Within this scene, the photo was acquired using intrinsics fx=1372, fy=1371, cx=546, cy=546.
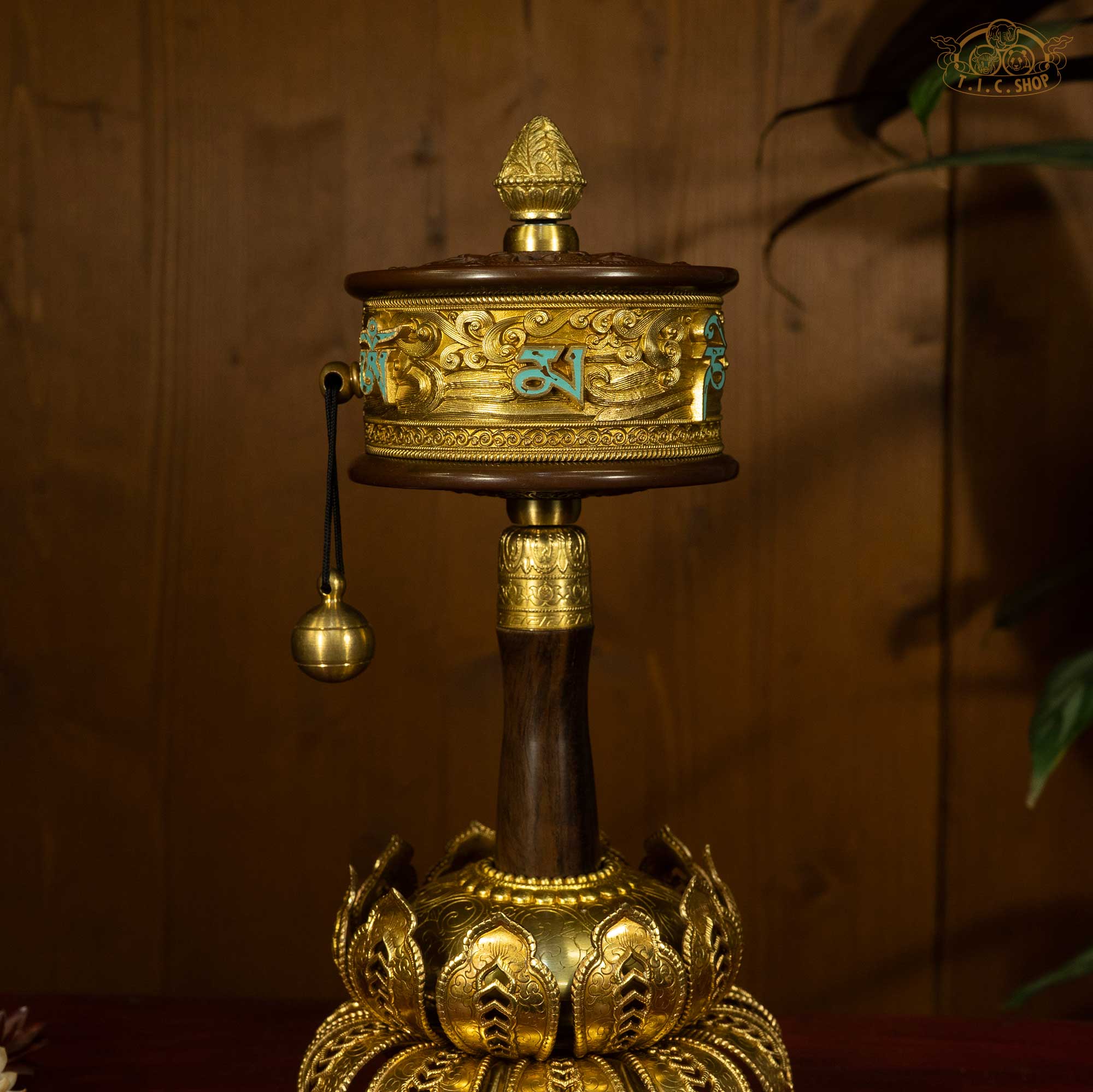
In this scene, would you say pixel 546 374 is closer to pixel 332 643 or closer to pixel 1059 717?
pixel 332 643

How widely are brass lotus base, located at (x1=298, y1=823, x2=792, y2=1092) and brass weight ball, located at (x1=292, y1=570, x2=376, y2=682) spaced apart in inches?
6.3

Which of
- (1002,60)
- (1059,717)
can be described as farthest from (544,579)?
(1002,60)

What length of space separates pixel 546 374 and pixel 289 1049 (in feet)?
2.16

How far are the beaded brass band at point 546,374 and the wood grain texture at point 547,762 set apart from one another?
15 centimetres

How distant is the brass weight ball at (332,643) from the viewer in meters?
0.93

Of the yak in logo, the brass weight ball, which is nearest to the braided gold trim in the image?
the brass weight ball

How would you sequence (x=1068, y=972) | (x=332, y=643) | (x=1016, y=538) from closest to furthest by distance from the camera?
(x=332, y=643)
(x=1068, y=972)
(x=1016, y=538)

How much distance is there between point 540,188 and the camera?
35.9 inches

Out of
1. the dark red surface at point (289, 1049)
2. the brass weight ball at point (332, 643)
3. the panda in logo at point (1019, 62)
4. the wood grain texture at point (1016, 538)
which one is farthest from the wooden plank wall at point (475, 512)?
the brass weight ball at point (332, 643)

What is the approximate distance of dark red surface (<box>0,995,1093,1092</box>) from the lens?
110 centimetres

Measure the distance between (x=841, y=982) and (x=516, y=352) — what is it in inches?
40.6

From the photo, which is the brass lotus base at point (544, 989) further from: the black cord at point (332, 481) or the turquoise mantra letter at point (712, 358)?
the turquoise mantra letter at point (712, 358)

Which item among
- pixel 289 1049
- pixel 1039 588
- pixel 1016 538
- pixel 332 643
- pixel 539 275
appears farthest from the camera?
pixel 1016 538

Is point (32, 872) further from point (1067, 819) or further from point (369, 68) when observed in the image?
point (1067, 819)
